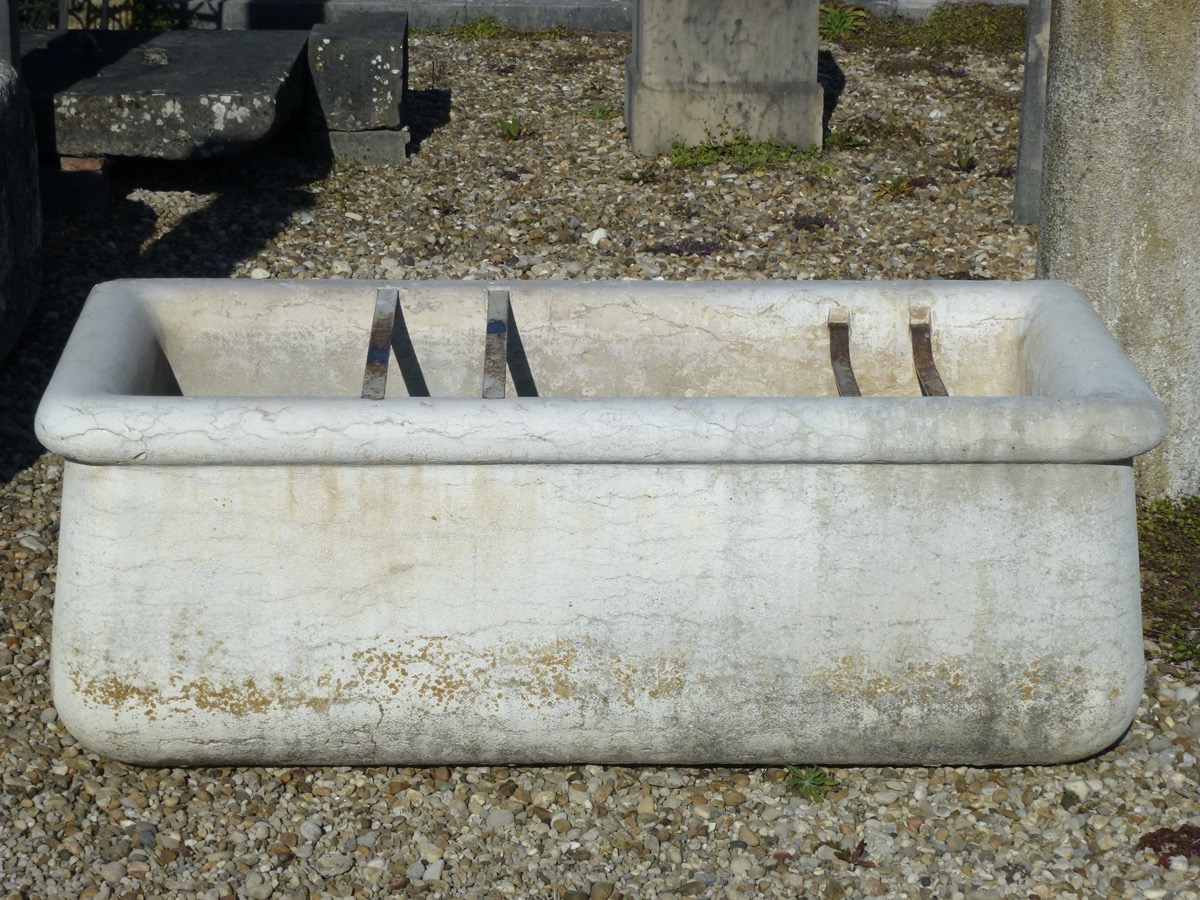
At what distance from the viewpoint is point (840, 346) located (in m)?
3.63

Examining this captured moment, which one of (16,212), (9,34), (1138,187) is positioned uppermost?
(9,34)

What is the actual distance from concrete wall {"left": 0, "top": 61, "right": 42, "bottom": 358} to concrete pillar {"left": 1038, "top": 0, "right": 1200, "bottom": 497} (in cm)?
350

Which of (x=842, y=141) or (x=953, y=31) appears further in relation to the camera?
(x=953, y=31)

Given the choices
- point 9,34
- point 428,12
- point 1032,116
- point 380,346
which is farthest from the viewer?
point 428,12

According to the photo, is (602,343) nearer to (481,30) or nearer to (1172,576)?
(1172,576)

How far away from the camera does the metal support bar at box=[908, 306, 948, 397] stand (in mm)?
3453

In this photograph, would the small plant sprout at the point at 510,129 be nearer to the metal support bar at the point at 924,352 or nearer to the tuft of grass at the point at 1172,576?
the metal support bar at the point at 924,352

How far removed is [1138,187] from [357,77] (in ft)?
12.9

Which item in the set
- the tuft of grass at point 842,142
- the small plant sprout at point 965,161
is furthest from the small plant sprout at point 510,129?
the small plant sprout at point 965,161

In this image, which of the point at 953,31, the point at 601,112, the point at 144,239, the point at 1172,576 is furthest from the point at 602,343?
the point at 953,31

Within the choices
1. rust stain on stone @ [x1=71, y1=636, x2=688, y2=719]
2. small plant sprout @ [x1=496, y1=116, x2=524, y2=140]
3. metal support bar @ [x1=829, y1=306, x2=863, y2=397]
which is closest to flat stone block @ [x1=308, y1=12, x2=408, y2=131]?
small plant sprout @ [x1=496, y1=116, x2=524, y2=140]

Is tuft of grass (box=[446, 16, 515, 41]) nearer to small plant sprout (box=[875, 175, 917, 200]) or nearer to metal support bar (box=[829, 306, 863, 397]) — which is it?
small plant sprout (box=[875, 175, 917, 200])

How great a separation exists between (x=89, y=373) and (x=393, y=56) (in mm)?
4009

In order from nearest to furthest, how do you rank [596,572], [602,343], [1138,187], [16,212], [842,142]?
[596,572] < [602,343] < [1138,187] < [16,212] < [842,142]
